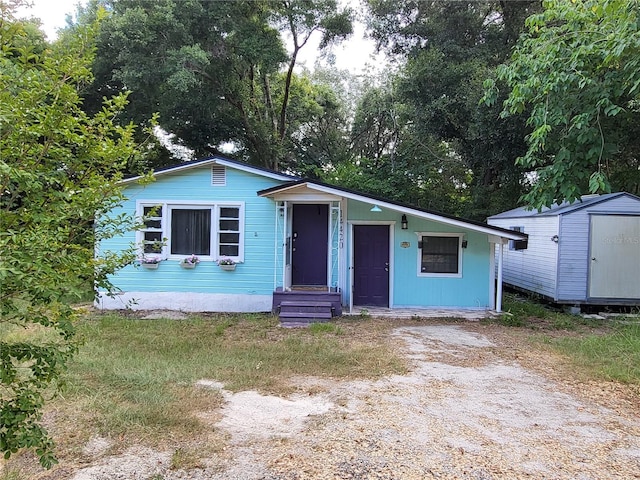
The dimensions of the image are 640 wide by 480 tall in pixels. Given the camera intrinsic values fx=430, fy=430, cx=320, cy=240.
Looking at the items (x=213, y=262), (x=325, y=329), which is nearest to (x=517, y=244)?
(x=325, y=329)

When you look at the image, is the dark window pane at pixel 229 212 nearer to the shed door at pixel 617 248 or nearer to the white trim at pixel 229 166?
the white trim at pixel 229 166

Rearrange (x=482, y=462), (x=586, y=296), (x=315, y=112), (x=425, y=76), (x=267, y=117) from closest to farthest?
(x=482, y=462), (x=586, y=296), (x=425, y=76), (x=267, y=117), (x=315, y=112)

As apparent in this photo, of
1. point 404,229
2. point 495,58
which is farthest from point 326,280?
point 495,58

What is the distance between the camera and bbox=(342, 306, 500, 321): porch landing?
340 inches

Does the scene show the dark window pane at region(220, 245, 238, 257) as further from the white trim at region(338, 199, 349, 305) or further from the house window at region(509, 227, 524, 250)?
the house window at region(509, 227, 524, 250)

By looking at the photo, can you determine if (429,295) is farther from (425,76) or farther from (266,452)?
(425,76)

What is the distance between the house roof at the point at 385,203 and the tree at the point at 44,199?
6.24 m

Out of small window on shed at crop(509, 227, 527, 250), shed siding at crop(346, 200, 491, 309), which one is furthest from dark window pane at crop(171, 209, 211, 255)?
small window on shed at crop(509, 227, 527, 250)

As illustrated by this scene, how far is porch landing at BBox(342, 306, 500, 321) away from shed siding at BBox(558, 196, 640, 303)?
5.98 ft

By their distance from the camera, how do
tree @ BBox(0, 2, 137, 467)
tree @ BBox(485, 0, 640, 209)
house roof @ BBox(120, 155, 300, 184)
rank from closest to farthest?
tree @ BBox(0, 2, 137, 467) → tree @ BBox(485, 0, 640, 209) → house roof @ BBox(120, 155, 300, 184)

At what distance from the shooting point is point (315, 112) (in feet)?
70.7

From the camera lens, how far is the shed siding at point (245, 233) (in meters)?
9.14

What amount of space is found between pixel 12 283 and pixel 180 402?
8.64 ft

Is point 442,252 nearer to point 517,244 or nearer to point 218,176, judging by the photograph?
point 517,244
